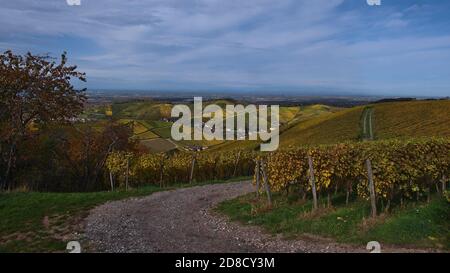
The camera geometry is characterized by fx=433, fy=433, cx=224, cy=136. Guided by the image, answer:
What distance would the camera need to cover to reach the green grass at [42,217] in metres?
12.2

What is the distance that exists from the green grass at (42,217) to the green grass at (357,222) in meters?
5.74

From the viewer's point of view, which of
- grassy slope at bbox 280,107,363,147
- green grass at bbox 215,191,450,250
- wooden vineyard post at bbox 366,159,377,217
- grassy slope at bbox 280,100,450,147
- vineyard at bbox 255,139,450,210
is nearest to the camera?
green grass at bbox 215,191,450,250

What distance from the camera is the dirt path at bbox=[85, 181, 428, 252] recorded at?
11.4 meters

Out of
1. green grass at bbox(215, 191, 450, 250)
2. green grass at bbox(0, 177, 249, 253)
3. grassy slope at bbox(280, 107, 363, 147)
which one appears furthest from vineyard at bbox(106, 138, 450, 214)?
grassy slope at bbox(280, 107, 363, 147)

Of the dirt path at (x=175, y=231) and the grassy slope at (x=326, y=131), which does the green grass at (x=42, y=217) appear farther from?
the grassy slope at (x=326, y=131)

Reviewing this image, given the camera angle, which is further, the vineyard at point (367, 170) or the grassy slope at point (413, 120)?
the grassy slope at point (413, 120)

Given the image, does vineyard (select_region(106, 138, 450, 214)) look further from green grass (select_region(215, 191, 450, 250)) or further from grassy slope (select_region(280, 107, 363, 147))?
grassy slope (select_region(280, 107, 363, 147))

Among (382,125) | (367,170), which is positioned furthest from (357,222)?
(382,125)

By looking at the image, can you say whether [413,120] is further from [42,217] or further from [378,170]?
[42,217]

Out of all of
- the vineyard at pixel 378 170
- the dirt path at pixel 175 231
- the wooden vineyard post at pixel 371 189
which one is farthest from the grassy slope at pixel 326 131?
the wooden vineyard post at pixel 371 189

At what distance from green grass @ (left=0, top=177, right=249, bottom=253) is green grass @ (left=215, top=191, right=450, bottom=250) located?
5741 mm
